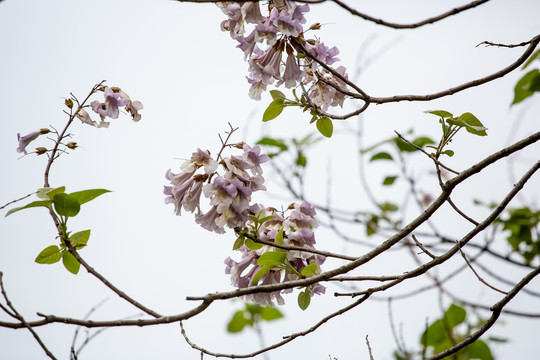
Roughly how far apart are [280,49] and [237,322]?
2.61m

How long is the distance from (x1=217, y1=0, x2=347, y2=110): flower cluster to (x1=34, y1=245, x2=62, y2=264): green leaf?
94cm

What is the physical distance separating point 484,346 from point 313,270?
182 cm

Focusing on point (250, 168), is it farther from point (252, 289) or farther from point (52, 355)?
point (52, 355)

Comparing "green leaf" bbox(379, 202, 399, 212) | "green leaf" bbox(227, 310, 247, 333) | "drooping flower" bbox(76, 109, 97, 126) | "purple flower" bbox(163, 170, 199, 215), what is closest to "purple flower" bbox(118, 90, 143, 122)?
Answer: "drooping flower" bbox(76, 109, 97, 126)

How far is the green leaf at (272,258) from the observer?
1705mm

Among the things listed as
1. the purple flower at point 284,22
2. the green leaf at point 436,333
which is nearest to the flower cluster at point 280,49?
the purple flower at point 284,22

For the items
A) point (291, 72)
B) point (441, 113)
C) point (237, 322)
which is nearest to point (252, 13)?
point (291, 72)

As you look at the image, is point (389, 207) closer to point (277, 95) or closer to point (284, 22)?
point (277, 95)

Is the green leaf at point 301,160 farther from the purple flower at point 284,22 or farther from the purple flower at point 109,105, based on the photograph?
the purple flower at point 284,22

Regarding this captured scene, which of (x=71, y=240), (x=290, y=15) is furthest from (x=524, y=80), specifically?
(x=71, y=240)

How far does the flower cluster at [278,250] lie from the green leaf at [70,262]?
0.55 meters

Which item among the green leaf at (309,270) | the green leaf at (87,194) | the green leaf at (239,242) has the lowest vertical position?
the green leaf at (309,270)

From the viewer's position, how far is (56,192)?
1701 millimetres

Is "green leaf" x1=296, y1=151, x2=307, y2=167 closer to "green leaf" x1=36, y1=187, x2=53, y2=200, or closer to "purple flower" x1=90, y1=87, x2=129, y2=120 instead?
"purple flower" x1=90, y1=87, x2=129, y2=120
